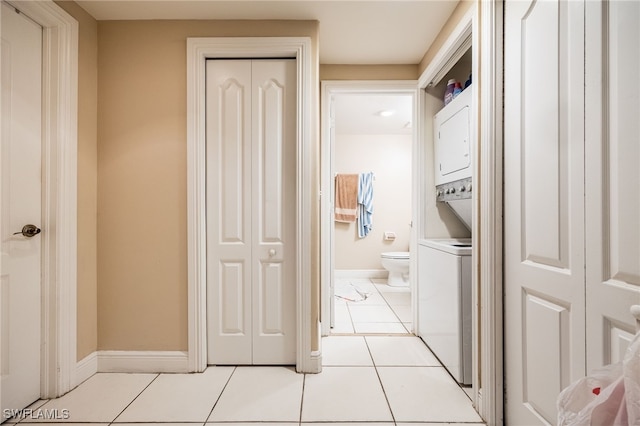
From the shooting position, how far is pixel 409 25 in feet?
6.86

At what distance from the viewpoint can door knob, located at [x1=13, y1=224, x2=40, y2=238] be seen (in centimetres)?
161

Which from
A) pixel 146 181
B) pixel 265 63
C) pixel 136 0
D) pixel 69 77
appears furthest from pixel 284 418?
pixel 136 0

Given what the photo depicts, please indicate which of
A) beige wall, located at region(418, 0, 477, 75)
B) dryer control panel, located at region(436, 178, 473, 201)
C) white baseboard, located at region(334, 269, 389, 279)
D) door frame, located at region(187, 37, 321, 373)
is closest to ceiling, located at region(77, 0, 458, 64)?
beige wall, located at region(418, 0, 477, 75)

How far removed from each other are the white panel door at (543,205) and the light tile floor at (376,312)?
54.1 inches

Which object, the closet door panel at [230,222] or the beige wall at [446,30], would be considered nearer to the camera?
the beige wall at [446,30]

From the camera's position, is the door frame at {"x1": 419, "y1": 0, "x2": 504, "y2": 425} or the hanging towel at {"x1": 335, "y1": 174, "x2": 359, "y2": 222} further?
the hanging towel at {"x1": 335, "y1": 174, "x2": 359, "y2": 222}

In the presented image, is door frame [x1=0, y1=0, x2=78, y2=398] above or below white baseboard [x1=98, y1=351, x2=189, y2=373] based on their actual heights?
above

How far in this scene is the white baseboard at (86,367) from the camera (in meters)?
1.85

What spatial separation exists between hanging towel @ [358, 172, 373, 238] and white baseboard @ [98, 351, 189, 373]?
135 inches

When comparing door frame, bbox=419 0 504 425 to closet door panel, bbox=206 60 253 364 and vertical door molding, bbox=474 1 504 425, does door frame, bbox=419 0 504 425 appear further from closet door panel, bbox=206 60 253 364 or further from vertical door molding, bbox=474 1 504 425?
closet door panel, bbox=206 60 253 364

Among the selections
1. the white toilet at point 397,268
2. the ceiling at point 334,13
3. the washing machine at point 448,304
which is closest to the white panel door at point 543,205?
the washing machine at point 448,304

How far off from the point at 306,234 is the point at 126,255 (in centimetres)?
122

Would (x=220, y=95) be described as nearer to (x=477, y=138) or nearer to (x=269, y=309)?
(x=269, y=309)

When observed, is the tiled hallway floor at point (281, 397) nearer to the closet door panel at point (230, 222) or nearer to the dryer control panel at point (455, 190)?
the closet door panel at point (230, 222)
